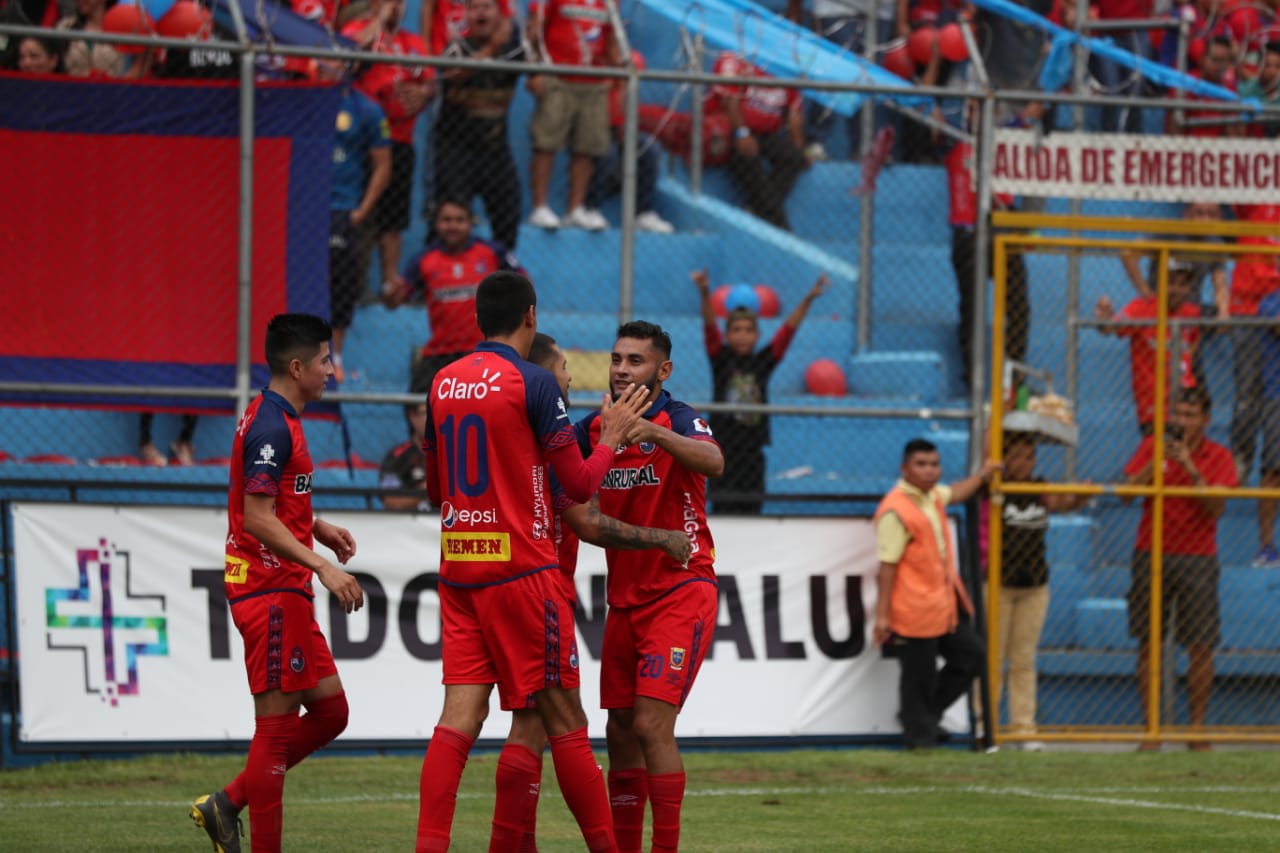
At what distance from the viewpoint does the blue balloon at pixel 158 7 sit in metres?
13.4

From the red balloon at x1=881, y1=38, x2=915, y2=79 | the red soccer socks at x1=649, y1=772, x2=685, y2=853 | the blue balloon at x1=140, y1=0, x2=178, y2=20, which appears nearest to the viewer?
the red soccer socks at x1=649, y1=772, x2=685, y2=853

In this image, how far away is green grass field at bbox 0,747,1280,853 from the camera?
8.23 metres

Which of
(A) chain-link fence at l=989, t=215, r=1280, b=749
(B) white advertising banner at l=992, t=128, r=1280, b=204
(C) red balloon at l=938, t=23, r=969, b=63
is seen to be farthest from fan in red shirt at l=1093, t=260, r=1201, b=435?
(C) red balloon at l=938, t=23, r=969, b=63

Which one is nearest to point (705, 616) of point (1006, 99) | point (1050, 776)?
point (1050, 776)

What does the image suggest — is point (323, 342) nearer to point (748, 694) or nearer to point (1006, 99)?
point (748, 694)

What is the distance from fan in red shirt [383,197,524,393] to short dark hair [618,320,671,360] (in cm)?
511

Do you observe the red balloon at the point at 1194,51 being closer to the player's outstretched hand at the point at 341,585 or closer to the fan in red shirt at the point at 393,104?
the fan in red shirt at the point at 393,104

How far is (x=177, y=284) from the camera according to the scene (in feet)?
37.2

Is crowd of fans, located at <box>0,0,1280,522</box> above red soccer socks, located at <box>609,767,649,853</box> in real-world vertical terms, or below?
above

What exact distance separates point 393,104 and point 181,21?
1.84 m

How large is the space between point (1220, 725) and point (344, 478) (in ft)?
21.7

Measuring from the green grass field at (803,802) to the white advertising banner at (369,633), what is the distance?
27 centimetres

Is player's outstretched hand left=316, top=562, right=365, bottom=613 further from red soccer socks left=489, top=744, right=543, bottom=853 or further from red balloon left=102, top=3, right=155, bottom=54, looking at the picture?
red balloon left=102, top=3, right=155, bottom=54

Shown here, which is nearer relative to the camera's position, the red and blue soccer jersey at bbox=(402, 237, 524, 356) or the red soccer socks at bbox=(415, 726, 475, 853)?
the red soccer socks at bbox=(415, 726, 475, 853)
